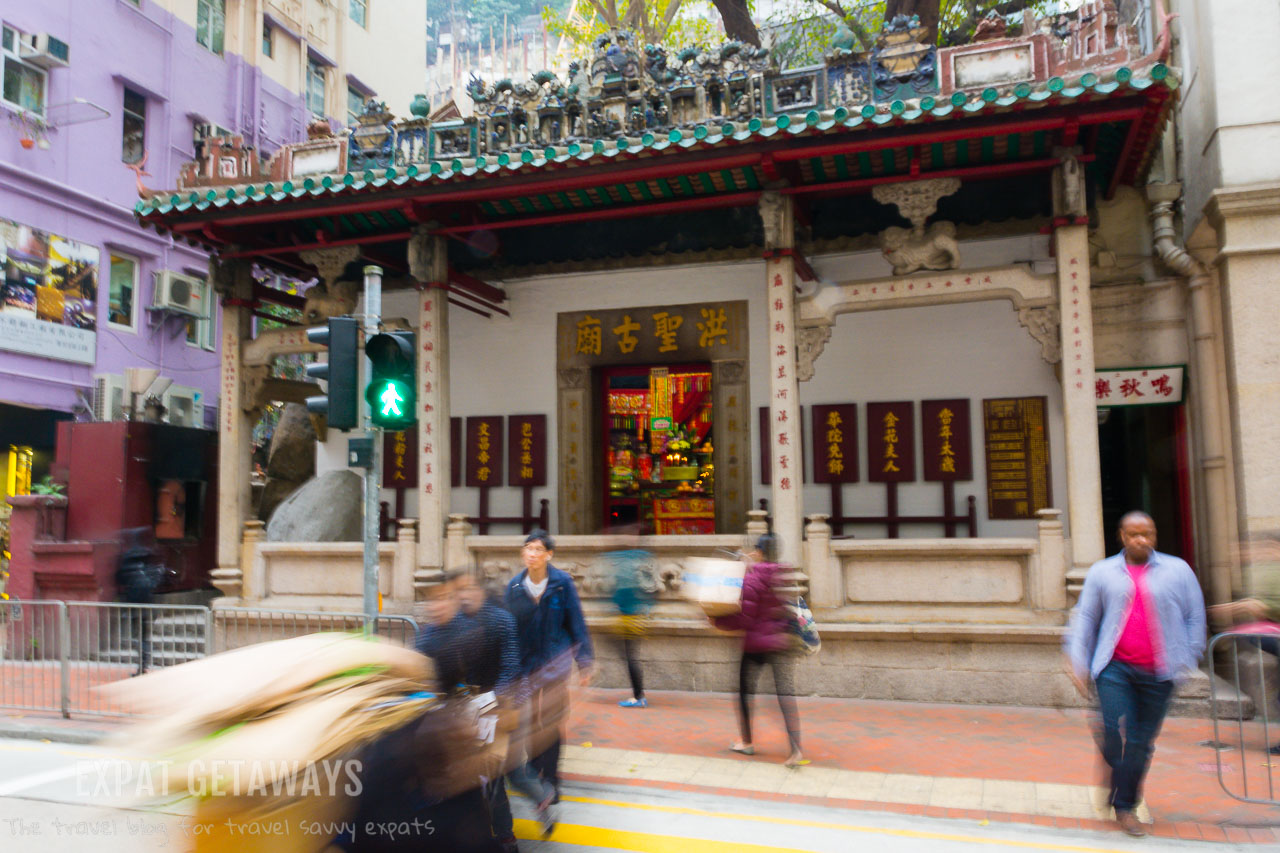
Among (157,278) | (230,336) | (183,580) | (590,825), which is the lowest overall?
(590,825)

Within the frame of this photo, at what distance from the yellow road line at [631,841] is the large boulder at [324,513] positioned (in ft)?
24.1

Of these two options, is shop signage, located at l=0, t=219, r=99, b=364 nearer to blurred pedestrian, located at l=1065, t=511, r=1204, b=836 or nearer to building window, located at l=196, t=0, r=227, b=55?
building window, located at l=196, t=0, r=227, b=55

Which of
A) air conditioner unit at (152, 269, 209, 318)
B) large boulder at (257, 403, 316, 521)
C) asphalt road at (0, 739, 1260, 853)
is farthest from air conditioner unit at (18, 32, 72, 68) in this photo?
asphalt road at (0, 739, 1260, 853)

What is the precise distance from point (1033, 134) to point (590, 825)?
7108mm

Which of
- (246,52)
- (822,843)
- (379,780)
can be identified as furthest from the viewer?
(246,52)

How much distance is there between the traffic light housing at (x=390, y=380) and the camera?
6.83 meters

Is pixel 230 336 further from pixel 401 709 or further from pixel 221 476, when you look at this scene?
pixel 401 709

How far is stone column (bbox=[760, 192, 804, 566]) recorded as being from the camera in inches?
354

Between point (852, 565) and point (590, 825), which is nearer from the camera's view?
point (590, 825)

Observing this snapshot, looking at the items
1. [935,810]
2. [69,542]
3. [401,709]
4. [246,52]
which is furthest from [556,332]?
[246,52]

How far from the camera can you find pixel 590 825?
18.2 ft

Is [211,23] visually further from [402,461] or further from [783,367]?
[783,367]

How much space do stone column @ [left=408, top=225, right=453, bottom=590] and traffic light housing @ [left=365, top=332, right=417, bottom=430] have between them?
309cm

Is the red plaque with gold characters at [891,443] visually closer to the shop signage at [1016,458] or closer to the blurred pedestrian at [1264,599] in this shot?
the shop signage at [1016,458]
